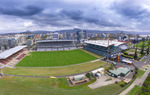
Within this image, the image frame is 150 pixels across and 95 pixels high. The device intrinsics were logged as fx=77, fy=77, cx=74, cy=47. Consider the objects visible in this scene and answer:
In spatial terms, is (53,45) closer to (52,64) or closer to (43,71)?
(52,64)

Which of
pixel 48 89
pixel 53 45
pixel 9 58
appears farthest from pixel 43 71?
pixel 53 45

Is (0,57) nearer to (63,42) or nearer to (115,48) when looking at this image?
(63,42)

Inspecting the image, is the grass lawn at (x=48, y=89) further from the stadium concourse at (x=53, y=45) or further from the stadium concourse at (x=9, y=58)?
the stadium concourse at (x=53, y=45)

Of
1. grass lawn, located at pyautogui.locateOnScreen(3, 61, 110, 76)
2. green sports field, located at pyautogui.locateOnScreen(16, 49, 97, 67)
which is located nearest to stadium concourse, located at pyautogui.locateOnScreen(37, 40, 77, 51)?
green sports field, located at pyautogui.locateOnScreen(16, 49, 97, 67)

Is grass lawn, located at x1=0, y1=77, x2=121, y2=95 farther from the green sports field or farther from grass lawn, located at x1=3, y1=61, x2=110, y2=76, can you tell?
the green sports field

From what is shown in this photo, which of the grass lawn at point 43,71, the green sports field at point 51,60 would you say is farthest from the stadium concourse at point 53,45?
the grass lawn at point 43,71

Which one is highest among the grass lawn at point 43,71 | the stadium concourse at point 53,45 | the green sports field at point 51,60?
the stadium concourse at point 53,45

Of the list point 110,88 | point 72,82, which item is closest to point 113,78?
point 110,88

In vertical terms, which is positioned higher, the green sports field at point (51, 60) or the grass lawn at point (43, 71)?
the green sports field at point (51, 60)

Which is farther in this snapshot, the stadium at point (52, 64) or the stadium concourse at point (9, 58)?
the stadium concourse at point (9, 58)

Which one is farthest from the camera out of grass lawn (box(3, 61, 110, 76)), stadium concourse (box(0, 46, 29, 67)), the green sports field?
the green sports field

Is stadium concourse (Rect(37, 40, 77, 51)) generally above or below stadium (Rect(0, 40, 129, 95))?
above
